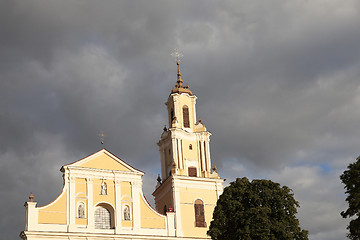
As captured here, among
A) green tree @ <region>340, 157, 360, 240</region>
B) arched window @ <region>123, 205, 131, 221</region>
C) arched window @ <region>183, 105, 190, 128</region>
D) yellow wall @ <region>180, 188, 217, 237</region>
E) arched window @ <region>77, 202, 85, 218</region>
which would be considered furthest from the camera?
arched window @ <region>183, 105, 190, 128</region>

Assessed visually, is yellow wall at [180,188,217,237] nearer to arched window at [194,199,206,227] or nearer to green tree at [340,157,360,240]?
arched window at [194,199,206,227]

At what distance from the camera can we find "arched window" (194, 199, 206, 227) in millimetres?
46263

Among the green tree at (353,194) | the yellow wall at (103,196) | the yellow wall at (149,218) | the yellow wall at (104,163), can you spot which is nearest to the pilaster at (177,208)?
the yellow wall at (149,218)

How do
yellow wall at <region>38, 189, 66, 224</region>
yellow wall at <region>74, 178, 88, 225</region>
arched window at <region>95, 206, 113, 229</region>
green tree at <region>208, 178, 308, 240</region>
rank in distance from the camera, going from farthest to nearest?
arched window at <region>95, 206, 113, 229</region> < yellow wall at <region>74, 178, 88, 225</region> < yellow wall at <region>38, 189, 66, 224</region> < green tree at <region>208, 178, 308, 240</region>

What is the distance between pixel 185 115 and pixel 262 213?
1893 cm

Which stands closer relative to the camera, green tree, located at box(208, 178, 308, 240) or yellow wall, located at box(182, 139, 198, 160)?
green tree, located at box(208, 178, 308, 240)

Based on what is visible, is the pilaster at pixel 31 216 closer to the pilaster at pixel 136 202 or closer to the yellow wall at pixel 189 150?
the pilaster at pixel 136 202

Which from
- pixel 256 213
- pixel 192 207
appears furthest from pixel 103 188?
pixel 256 213

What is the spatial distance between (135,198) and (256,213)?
1377cm

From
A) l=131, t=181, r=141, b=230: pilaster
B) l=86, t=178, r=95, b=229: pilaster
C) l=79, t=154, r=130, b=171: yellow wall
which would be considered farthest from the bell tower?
l=86, t=178, r=95, b=229: pilaster

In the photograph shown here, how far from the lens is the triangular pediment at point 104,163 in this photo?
145 ft

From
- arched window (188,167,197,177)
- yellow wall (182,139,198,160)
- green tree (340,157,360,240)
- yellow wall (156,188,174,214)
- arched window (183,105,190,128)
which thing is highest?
arched window (183,105,190,128)

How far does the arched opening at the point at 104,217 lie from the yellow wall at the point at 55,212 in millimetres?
2878

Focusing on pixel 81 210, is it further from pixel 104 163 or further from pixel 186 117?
pixel 186 117
